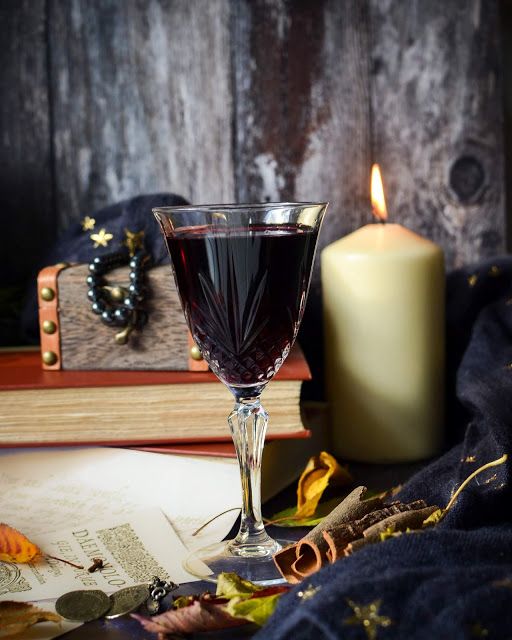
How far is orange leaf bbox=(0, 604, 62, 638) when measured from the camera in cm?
80

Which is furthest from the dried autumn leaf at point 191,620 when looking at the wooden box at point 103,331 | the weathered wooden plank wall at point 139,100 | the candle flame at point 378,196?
the weathered wooden plank wall at point 139,100

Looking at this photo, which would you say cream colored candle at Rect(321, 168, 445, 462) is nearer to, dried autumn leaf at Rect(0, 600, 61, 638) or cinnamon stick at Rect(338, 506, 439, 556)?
cinnamon stick at Rect(338, 506, 439, 556)

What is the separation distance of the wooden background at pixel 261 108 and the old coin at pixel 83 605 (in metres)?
0.83

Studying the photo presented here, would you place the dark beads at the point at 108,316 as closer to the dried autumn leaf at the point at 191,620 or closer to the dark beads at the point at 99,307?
the dark beads at the point at 99,307

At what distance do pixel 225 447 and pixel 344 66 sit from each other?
834mm

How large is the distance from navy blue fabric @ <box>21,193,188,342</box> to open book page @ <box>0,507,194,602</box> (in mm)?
476

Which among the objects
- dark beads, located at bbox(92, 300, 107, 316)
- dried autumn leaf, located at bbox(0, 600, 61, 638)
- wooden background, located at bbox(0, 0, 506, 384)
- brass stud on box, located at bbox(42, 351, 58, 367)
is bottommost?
dried autumn leaf, located at bbox(0, 600, 61, 638)

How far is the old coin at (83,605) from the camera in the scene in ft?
2.76

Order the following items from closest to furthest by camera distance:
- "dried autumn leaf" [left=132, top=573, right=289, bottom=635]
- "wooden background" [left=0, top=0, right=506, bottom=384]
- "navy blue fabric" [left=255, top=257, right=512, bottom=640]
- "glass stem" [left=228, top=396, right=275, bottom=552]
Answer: "navy blue fabric" [left=255, top=257, right=512, bottom=640], "dried autumn leaf" [left=132, top=573, right=289, bottom=635], "glass stem" [left=228, top=396, right=275, bottom=552], "wooden background" [left=0, top=0, right=506, bottom=384]

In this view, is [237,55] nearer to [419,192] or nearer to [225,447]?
[419,192]

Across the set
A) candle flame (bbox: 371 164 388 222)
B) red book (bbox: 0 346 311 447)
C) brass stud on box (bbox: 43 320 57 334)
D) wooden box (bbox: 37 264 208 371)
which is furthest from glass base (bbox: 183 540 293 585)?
candle flame (bbox: 371 164 388 222)

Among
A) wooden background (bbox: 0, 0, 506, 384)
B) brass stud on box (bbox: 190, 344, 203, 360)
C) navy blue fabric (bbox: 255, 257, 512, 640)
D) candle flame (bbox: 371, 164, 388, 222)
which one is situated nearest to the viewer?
navy blue fabric (bbox: 255, 257, 512, 640)

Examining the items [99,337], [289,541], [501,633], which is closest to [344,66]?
[99,337]

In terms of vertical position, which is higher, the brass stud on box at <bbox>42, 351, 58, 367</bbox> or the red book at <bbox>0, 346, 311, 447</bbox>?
the brass stud on box at <bbox>42, 351, 58, 367</bbox>
